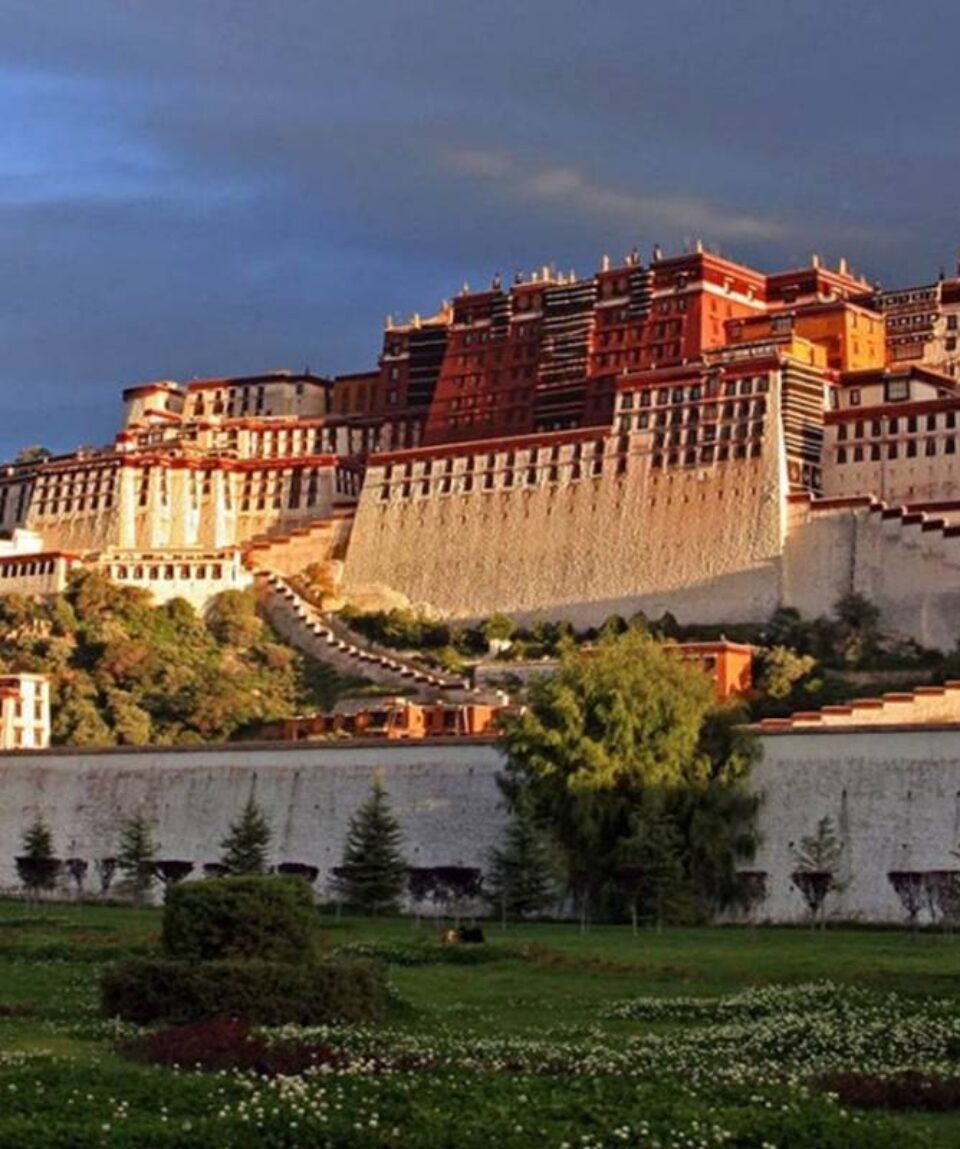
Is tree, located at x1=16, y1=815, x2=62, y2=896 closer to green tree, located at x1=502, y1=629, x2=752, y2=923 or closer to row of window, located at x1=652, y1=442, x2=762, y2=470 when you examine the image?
green tree, located at x1=502, y1=629, x2=752, y2=923

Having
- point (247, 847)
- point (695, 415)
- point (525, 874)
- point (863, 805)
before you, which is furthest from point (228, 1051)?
point (695, 415)

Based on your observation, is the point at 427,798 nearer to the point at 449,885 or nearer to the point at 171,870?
the point at 449,885

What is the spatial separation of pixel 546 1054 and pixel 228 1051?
2.81 metres

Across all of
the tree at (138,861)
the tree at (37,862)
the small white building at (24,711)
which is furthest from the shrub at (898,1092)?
the small white building at (24,711)

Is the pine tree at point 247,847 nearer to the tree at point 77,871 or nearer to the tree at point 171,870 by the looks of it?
the tree at point 171,870

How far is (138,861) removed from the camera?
57469 mm

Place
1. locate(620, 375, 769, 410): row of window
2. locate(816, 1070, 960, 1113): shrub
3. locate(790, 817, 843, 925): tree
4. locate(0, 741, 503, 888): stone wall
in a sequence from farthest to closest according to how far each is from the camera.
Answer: locate(620, 375, 769, 410): row of window
locate(0, 741, 503, 888): stone wall
locate(790, 817, 843, 925): tree
locate(816, 1070, 960, 1113): shrub

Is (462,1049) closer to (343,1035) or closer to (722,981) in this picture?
(343,1035)

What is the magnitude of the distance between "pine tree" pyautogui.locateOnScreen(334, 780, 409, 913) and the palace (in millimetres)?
35489

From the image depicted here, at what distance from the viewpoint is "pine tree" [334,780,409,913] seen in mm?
53469

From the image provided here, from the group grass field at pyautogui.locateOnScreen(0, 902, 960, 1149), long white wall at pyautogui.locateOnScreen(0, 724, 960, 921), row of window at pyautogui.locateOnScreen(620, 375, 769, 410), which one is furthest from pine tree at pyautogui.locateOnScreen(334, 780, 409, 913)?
row of window at pyautogui.locateOnScreen(620, 375, 769, 410)

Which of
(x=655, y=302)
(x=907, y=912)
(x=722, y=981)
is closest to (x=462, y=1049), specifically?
(x=722, y=981)

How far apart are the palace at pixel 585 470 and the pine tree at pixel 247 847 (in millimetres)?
34846

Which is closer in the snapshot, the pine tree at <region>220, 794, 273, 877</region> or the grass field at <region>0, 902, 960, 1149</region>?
the grass field at <region>0, 902, 960, 1149</region>
